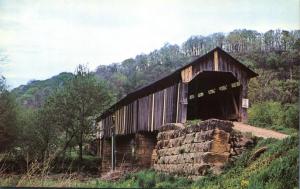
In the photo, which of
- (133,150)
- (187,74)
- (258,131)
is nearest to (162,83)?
(187,74)

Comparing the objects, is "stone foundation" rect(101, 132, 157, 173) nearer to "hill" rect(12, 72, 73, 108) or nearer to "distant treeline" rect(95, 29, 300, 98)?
"distant treeline" rect(95, 29, 300, 98)

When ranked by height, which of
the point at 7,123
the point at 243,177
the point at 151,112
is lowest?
the point at 243,177

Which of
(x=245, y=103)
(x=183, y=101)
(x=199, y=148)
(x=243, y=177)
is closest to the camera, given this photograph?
(x=243, y=177)

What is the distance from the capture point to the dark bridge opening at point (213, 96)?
1045cm

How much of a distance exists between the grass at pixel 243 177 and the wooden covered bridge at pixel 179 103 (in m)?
1.36

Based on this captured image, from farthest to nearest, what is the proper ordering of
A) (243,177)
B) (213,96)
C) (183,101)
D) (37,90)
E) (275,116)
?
(183,101) < (213,96) < (37,90) < (275,116) < (243,177)

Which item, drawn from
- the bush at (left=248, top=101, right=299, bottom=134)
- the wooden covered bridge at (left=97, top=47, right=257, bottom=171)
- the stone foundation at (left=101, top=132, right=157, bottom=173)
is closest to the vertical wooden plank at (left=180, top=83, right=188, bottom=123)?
the wooden covered bridge at (left=97, top=47, right=257, bottom=171)

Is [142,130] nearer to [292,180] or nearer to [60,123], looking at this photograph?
[60,123]

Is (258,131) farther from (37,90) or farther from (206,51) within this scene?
(37,90)

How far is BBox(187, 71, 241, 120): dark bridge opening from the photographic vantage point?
10453 mm

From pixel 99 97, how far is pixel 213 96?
2299mm

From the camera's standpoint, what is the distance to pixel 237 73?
10047 mm

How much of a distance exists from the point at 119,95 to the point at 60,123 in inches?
60.5

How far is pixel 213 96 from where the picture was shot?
1054 cm
